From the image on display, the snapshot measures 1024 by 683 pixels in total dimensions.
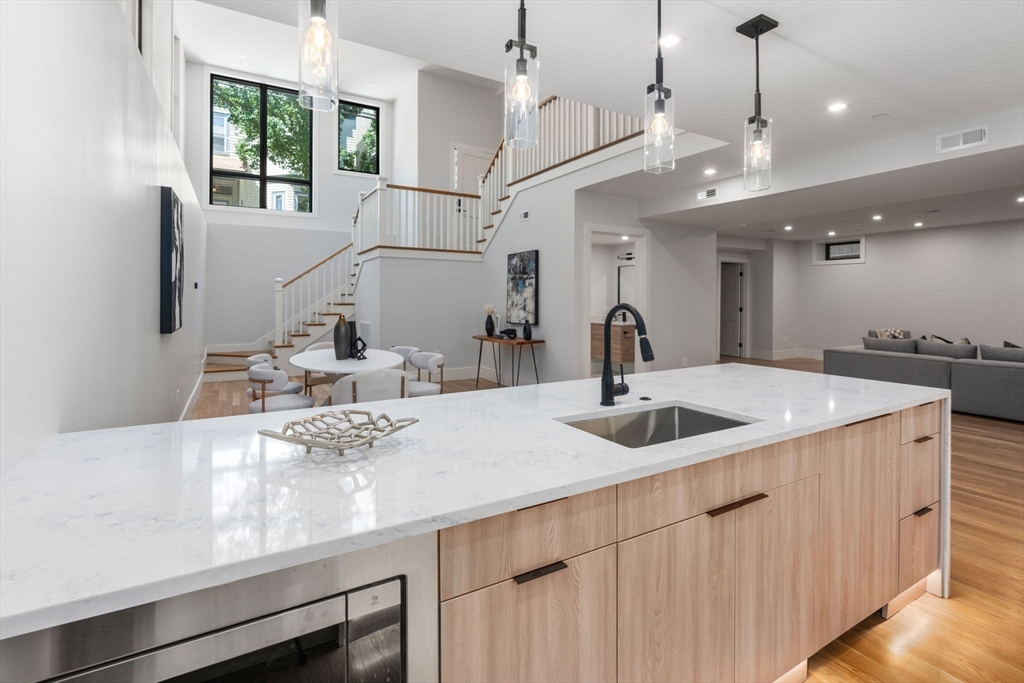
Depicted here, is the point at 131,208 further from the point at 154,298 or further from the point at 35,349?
the point at 35,349

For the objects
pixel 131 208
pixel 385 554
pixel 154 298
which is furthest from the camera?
pixel 154 298

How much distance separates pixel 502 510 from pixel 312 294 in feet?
25.6

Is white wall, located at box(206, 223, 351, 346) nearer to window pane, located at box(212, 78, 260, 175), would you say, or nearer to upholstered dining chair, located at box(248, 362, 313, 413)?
window pane, located at box(212, 78, 260, 175)

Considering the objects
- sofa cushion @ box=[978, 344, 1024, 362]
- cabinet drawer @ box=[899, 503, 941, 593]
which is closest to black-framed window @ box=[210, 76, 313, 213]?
cabinet drawer @ box=[899, 503, 941, 593]

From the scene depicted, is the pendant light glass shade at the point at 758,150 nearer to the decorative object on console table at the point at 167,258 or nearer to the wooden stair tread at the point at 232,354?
the decorative object on console table at the point at 167,258

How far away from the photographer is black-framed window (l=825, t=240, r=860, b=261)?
9.82m

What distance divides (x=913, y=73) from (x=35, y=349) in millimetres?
4398

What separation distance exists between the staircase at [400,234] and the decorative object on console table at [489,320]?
0.88m

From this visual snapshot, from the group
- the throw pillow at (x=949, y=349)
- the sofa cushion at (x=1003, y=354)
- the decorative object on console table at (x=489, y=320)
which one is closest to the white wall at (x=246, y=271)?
the decorative object on console table at (x=489, y=320)

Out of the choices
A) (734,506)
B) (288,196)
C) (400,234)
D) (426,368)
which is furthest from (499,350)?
(734,506)

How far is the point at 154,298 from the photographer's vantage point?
2.91 metres

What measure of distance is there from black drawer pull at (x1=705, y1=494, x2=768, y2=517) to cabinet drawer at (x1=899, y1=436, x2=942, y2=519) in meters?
0.88

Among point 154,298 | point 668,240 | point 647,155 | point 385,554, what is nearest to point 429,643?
point 385,554

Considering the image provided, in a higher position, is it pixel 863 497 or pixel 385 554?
pixel 385 554
